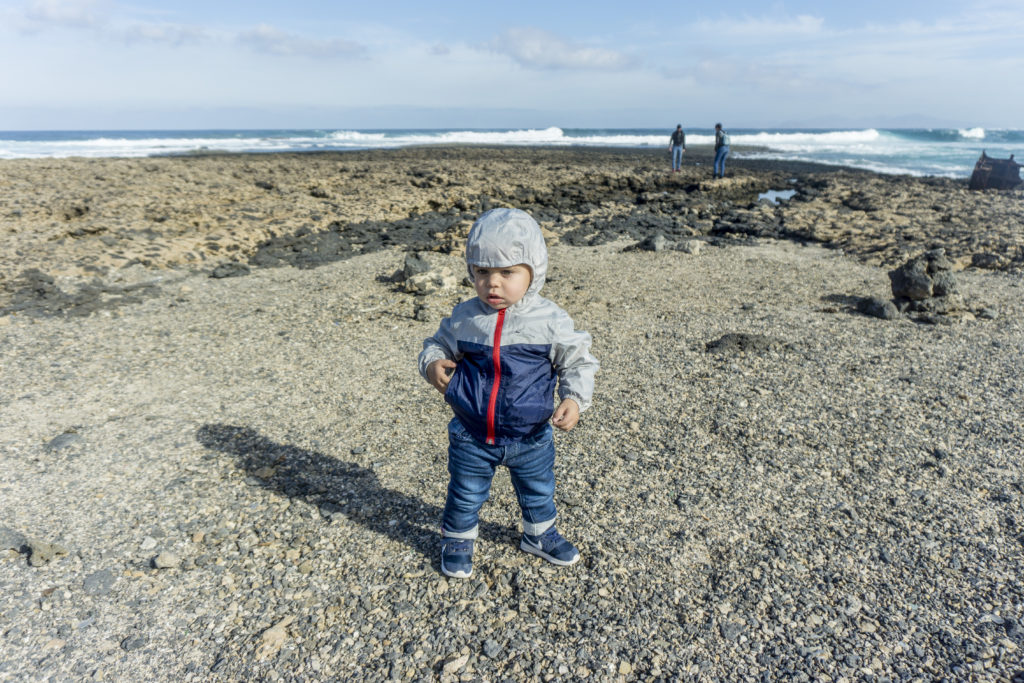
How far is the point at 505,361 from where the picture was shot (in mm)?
2715

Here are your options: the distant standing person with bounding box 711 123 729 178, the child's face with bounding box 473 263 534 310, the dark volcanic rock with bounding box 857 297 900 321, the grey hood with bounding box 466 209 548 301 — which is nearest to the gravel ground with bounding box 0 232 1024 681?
the dark volcanic rock with bounding box 857 297 900 321

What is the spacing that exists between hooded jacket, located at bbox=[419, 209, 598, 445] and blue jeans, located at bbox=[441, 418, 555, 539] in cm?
8

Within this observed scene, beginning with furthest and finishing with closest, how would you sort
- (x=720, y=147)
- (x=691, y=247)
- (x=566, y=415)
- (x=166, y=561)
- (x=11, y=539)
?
(x=720, y=147), (x=691, y=247), (x=11, y=539), (x=166, y=561), (x=566, y=415)

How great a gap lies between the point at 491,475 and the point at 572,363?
715mm

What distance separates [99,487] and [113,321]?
14.1 feet

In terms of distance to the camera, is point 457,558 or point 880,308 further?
point 880,308

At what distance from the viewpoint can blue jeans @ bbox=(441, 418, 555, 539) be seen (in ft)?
9.48

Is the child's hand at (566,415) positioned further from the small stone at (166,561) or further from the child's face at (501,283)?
the small stone at (166,561)

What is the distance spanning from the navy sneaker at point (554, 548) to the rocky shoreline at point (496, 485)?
80mm

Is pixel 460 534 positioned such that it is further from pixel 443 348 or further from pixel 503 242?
pixel 503 242

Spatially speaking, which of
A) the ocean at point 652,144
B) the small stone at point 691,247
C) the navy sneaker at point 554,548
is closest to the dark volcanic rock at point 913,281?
the small stone at point 691,247

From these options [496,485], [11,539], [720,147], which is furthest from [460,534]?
[720,147]

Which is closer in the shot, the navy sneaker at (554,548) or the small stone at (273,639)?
the small stone at (273,639)

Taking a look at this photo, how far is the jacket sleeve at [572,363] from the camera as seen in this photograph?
9.10 feet
